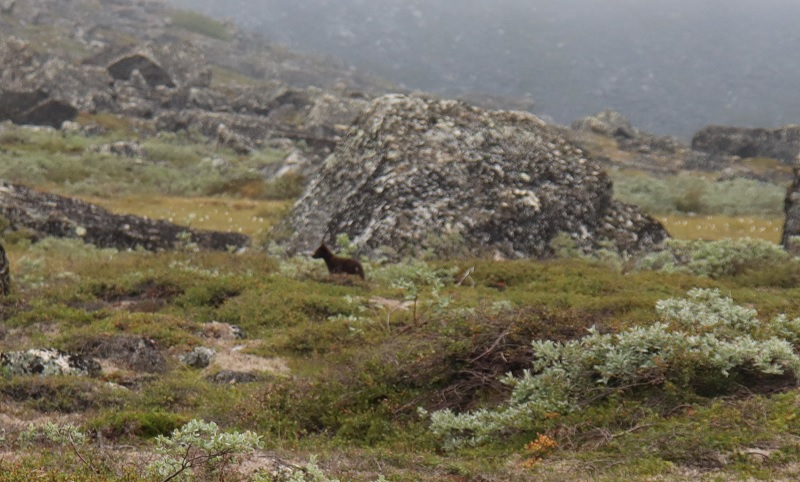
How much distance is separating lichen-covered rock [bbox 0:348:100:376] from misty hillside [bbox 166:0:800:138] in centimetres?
14208

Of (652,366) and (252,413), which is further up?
(652,366)

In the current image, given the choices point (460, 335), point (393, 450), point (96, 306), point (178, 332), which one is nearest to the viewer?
point (393, 450)

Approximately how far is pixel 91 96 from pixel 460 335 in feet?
248

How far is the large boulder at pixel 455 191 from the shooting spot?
23.5m

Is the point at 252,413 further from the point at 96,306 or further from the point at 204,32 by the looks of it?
the point at 204,32

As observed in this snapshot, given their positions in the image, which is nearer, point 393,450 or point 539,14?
point 393,450

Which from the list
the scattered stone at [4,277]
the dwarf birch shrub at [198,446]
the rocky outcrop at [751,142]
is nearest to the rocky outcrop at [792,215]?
the scattered stone at [4,277]

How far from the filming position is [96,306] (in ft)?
56.2

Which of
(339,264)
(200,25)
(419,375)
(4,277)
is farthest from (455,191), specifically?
(200,25)

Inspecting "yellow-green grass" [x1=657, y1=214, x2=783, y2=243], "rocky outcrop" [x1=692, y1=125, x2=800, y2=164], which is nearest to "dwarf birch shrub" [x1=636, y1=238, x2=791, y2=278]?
"yellow-green grass" [x1=657, y1=214, x2=783, y2=243]

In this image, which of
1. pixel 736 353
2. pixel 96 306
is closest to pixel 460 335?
pixel 736 353

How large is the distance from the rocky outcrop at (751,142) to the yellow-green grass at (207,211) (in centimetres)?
7445

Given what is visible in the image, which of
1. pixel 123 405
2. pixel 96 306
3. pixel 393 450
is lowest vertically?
pixel 96 306

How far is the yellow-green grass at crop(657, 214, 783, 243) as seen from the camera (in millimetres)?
31266
